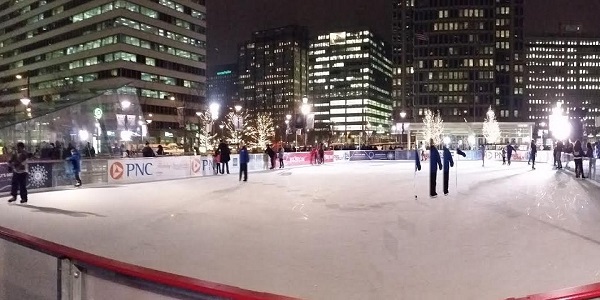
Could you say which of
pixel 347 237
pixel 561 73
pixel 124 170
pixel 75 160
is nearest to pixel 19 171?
pixel 75 160

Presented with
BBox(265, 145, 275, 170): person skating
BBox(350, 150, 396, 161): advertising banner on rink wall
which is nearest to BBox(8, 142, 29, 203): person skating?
BBox(265, 145, 275, 170): person skating

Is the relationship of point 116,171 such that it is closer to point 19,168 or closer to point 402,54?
point 19,168

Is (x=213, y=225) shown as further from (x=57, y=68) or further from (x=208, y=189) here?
(x=57, y=68)

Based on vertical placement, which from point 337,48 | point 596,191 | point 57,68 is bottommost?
point 596,191

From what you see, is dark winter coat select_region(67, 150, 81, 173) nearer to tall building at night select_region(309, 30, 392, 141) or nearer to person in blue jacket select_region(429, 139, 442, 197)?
person in blue jacket select_region(429, 139, 442, 197)

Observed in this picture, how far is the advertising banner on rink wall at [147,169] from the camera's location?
21562mm

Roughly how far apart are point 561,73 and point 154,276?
197 meters

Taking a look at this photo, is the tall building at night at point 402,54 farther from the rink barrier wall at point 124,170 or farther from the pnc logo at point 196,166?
the pnc logo at point 196,166

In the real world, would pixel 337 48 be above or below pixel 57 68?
above

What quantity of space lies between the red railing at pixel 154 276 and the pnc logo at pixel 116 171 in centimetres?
1766

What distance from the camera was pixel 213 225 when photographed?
1031cm

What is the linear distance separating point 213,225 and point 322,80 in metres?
171

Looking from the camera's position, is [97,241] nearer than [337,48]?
Yes

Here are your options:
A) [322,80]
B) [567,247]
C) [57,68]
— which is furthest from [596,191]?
[322,80]
